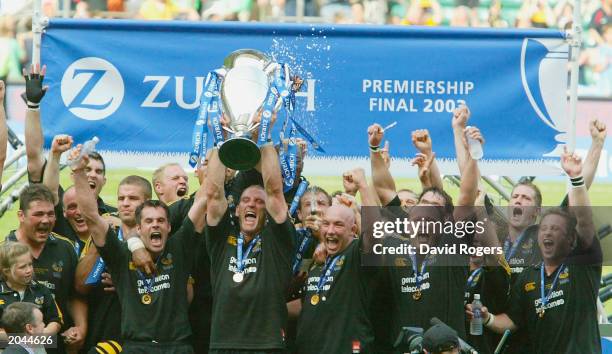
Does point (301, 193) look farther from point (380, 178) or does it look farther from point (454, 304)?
point (454, 304)

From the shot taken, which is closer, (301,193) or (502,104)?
(301,193)

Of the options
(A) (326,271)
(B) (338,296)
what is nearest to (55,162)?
(A) (326,271)

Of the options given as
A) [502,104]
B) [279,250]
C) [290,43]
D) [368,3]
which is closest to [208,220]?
[279,250]

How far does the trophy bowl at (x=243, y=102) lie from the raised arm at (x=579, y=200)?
1.90 metres

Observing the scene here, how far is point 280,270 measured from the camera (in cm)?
788

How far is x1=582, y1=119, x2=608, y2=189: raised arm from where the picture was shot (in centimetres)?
816

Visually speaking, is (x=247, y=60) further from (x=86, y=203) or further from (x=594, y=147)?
(x=594, y=147)

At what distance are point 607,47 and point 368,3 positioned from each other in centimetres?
391

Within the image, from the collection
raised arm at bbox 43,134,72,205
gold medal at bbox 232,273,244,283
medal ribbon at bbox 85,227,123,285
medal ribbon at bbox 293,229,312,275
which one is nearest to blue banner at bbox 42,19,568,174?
raised arm at bbox 43,134,72,205

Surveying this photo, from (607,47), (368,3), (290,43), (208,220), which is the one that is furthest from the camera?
(607,47)

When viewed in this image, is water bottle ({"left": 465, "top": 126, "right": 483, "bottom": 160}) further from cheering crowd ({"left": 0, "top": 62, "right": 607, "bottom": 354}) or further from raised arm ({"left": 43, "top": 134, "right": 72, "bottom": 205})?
raised arm ({"left": 43, "top": 134, "right": 72, "bottom": 205})

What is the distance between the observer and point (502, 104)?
30.5ft

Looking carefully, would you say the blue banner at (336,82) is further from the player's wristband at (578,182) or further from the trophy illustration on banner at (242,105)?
the player's wristband at (578,182)

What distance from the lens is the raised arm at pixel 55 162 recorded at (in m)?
8.26
